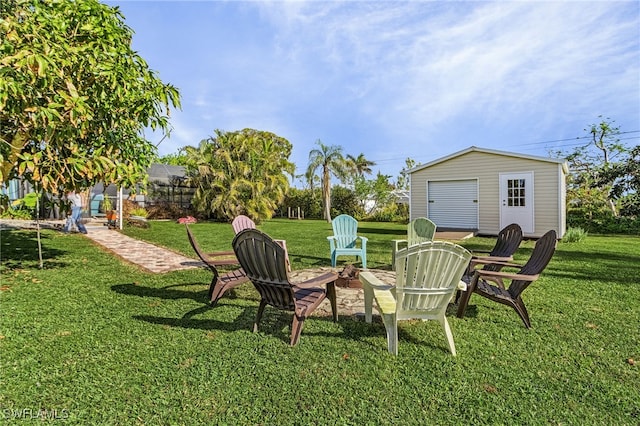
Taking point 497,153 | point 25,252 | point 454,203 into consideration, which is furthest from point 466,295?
point 454,203

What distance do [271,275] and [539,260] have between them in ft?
9.35

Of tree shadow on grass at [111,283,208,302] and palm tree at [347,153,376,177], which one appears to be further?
palm tree at [347,153,376,177]

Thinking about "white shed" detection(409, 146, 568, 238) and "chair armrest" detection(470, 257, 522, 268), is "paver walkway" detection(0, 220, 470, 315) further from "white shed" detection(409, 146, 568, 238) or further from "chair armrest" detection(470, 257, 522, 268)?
"white shed" detection(409, 146, 568, 238)

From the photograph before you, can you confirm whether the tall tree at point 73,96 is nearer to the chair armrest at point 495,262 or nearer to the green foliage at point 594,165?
the chair armrest at point 495,262

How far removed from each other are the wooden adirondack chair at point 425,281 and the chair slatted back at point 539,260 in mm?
1193

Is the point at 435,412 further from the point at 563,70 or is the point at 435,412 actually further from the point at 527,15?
the point at 563,70

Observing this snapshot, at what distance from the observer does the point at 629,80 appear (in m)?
12.0

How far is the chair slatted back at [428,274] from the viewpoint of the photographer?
276 centimetres

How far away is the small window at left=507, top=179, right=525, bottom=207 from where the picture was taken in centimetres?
1209

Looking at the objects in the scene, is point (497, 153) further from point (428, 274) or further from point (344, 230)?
point (428, 274)

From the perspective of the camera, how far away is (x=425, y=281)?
288cm

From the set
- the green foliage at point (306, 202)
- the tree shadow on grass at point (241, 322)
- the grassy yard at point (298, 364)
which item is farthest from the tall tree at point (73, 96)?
the green foliage at point (306, 202)

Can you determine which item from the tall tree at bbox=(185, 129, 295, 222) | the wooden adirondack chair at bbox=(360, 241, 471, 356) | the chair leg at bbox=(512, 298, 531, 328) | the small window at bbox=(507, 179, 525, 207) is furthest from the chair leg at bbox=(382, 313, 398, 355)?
the tall tree at bbox=(185, 129, 295, 222)

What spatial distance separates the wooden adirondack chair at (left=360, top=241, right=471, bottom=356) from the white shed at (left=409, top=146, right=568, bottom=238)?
429 inches
